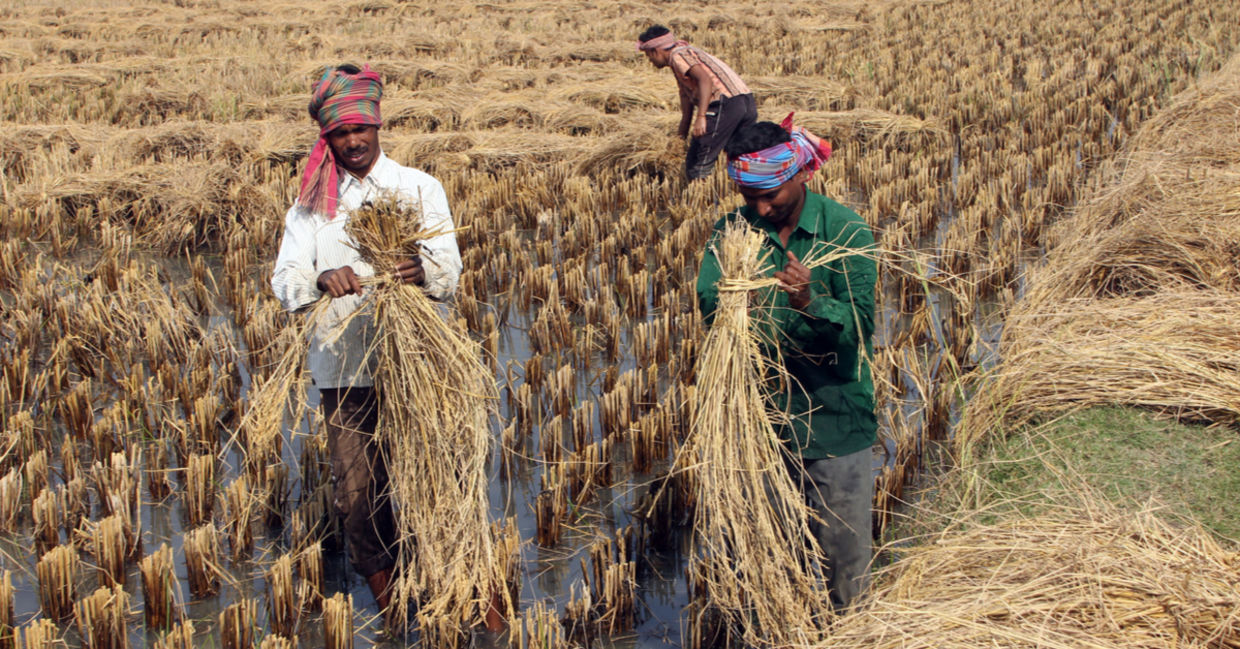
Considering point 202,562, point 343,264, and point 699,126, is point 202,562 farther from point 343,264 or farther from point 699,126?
point 699,126

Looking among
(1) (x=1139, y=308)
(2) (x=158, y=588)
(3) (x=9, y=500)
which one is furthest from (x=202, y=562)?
(1) (x=1139, y=308)

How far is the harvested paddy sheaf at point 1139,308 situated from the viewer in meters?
3.56

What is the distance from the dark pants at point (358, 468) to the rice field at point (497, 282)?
142mm

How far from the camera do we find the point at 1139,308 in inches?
156

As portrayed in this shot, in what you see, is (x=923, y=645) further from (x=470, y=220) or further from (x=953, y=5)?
(x=953, y=5)

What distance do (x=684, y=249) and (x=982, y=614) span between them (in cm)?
393

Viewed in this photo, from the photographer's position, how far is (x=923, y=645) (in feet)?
7.37

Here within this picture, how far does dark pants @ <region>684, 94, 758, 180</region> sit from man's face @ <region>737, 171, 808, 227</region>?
3679 millimetres

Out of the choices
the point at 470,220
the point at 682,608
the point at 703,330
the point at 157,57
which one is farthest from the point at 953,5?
the point at 682,608

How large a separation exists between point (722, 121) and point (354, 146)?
12.4ft

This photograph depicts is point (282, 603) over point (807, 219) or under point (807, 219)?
under

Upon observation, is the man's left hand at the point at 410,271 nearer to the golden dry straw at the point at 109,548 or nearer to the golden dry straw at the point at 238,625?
the golden dry straw at the point at 238,625

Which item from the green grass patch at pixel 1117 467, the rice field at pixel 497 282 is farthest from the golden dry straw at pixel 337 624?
the green grass patch at pixel 1117 467

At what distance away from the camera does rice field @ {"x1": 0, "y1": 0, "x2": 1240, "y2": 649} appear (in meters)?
3.31
